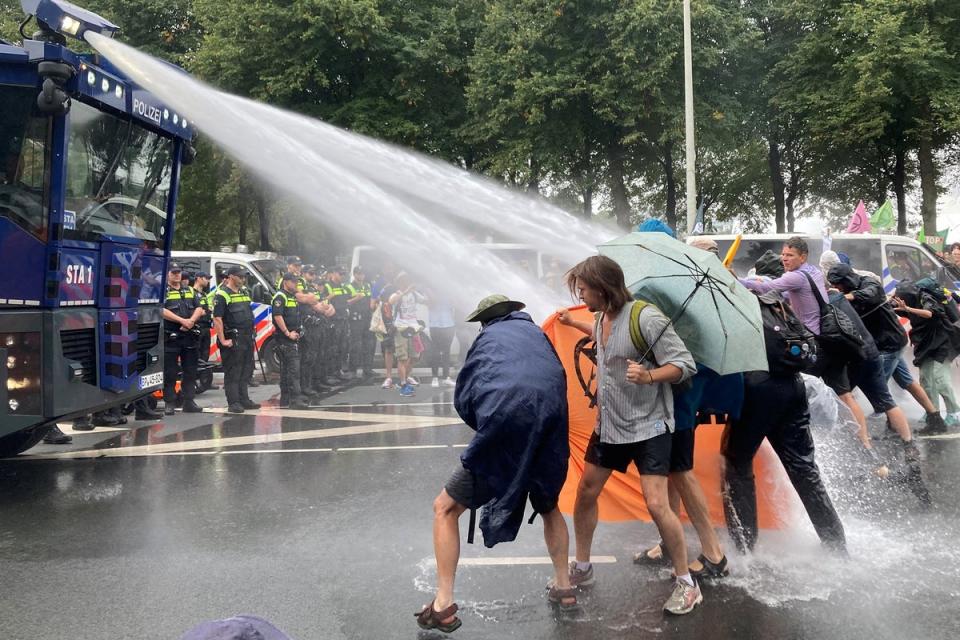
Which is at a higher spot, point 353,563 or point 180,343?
point 180,343

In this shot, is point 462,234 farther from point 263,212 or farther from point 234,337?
point 263,212

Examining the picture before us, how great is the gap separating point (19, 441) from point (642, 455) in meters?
5.92

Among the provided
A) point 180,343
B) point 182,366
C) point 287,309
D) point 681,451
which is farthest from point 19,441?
point 681,451

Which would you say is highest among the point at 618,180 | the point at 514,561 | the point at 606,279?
the point at 618,180

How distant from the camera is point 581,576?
4.42 m

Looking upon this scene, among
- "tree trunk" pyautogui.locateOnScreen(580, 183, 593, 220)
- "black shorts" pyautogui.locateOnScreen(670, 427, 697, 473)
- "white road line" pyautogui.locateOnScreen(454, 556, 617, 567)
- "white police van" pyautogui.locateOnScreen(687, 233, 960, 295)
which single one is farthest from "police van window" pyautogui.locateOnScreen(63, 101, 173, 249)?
"tree trunk" pyautogui.locateOnScreen(580, 183, 593, 220)

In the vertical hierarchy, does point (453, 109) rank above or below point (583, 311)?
above

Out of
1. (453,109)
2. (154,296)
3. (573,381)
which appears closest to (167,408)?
(154,296)

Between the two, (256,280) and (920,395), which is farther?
(256,280)

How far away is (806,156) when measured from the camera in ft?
91.0

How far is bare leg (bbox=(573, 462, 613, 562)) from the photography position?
4.23 metres

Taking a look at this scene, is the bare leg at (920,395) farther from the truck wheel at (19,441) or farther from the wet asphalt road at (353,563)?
the truck wheel at (19,441)

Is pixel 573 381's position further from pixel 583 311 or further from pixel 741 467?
pixel 741 467

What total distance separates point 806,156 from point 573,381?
25.9 m
